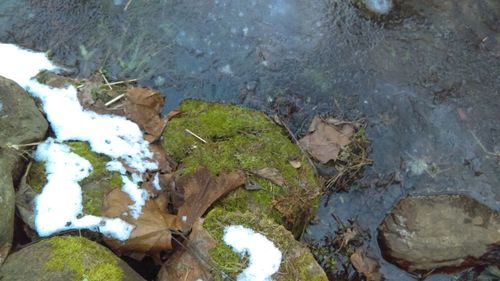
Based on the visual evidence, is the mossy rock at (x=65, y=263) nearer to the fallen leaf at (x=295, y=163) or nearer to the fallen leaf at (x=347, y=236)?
the fallen leaf at (x=295, y=163)

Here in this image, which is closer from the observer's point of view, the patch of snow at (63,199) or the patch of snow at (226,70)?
the patch of snow at (63,199)

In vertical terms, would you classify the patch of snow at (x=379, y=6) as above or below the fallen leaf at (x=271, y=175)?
above

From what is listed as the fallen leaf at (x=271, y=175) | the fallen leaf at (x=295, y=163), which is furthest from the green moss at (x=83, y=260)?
the fallen leaf at (x=295, y=163)

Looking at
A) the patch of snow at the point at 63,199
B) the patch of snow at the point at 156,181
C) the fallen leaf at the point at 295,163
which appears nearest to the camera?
the patch of snow at the point at 63,199

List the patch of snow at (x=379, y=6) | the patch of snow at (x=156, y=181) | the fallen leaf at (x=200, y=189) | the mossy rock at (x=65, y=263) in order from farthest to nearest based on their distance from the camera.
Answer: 1. the patch of snow at (x=379, y=6)
2. the patch of snow at (x=156, y=181)
3. the fallen leaf at (x=200, y=189)
4. the mossy rock at (x=65, y=263)

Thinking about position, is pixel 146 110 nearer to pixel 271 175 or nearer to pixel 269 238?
pixel 271 175

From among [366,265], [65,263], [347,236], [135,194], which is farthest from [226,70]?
[65,263]

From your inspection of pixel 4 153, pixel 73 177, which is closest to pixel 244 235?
pixel 73 177
